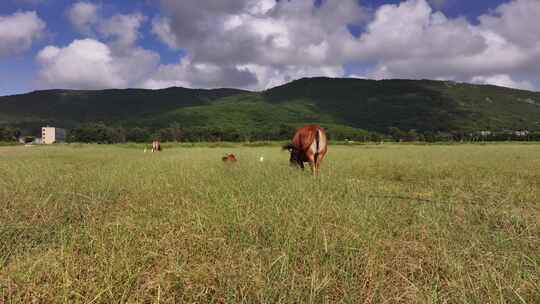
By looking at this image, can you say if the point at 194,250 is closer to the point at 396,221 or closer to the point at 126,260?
the point at 126,260

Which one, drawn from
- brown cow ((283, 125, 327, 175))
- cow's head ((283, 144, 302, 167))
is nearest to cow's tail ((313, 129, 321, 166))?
brown cow ((283, 125, 327, 175))

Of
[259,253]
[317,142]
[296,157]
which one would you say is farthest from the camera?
[296,157]

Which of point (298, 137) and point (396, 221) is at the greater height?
point (298, 137)

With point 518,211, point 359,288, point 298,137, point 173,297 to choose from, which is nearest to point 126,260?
point 173,297

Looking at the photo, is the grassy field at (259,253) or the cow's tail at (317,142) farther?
the cow's tail at (317,142)

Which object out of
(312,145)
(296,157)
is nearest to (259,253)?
(312,145)

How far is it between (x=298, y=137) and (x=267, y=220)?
998 centimetres

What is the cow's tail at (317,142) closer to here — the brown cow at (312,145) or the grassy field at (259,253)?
the brown cow at (312,145)

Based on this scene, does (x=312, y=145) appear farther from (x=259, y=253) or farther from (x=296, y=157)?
(x=259, y=253)

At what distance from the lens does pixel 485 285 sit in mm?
2762

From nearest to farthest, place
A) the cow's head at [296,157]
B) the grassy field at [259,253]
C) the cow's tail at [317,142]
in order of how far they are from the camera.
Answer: the grassy field at [259,253] < the cow's tail at [317,142] < the cow's head at [296,157]

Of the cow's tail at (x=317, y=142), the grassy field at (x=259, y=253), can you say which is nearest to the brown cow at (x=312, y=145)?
the cow's tail at (x=317, y=142)

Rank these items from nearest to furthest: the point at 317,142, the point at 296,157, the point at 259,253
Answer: the point at 259,253 < the point at 317,142 < the point at 296,157

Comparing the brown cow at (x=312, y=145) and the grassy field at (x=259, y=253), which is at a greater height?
the brown cow at (x=312, y=145)
